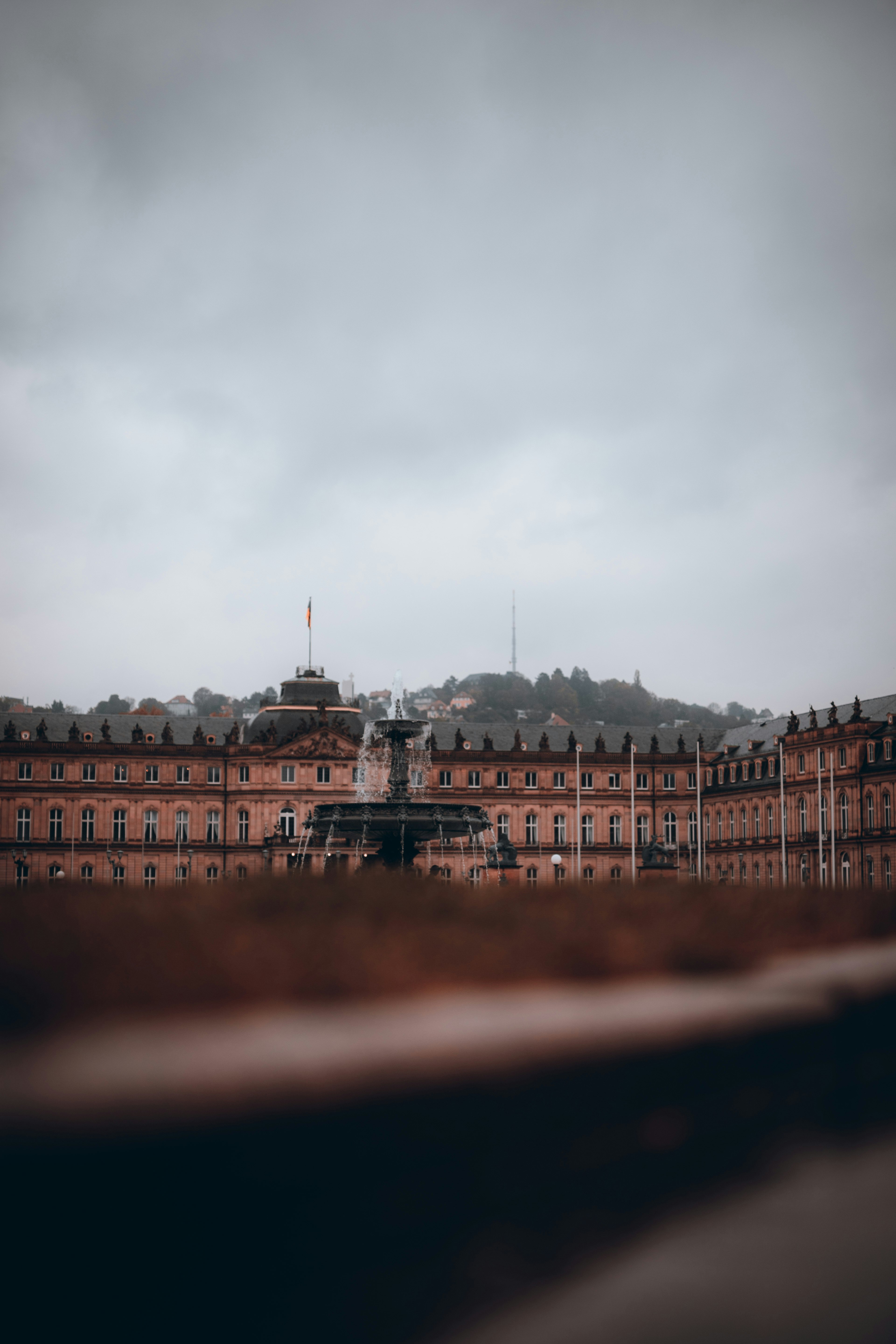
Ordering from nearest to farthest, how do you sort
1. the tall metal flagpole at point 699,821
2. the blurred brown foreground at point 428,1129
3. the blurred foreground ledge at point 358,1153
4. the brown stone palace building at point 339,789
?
the blurred foreground ledge at point 358,1153 < the blurred brown foreground at point 428,1129 < the tall metal flagpole at point 699,821 < the brown stone palace building at point 339,789

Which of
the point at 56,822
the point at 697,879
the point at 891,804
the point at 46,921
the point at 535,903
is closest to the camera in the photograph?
the point at 46,921

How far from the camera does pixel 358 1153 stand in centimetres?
765

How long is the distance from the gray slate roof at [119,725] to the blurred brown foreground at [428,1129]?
98.7m

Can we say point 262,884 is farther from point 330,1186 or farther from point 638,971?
point 330,1186

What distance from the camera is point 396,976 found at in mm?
Answer: 8578

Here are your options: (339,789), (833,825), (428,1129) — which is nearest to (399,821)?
(428,1129)

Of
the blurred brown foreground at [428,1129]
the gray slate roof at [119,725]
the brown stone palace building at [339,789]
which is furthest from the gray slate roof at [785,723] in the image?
the blurred brown foreground at [428,1129]

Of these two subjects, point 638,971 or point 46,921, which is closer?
point 46,921

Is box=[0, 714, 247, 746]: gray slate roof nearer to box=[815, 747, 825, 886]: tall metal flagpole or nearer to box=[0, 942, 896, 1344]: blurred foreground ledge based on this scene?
box=[815, 747, 825, 886]: tall metal flagpole

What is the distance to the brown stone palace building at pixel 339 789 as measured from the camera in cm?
9881

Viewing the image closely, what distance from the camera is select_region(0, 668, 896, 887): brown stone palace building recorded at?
324 feet

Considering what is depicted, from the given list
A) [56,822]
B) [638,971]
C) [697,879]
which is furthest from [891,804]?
[638,971]

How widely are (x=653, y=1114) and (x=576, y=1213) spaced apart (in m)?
0.89

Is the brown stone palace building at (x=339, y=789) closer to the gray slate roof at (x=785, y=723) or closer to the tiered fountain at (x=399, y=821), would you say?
the gray slate roof at (x=785, y=723)
